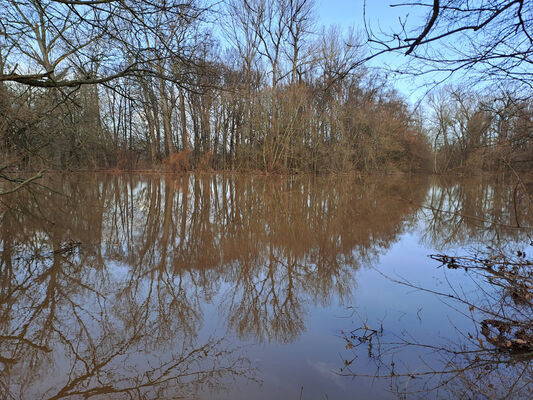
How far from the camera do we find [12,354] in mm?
2434

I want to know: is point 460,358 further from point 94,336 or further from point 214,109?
point 214,109

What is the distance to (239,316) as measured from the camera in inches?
123

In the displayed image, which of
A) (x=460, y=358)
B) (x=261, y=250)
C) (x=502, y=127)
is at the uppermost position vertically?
(x=502, y=127)

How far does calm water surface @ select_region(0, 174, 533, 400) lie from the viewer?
218cm

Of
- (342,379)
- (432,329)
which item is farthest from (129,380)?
(432,329)

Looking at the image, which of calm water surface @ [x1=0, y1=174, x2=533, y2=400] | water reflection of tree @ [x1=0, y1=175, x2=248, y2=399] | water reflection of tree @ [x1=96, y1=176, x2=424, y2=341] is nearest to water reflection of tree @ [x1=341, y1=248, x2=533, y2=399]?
calm water surface @ [x1=0, y1=174, x2=533, y2=400]

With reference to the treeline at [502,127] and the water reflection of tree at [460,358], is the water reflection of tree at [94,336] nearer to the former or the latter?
the water reflection of tree at [460,358]

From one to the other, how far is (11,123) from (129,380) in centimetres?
510

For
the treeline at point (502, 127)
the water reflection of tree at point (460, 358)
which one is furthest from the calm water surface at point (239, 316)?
the treeline at point (502, 127)

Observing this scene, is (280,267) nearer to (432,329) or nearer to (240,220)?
(432,329)

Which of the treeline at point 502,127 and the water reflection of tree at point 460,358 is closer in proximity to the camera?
the water reflection of tree at point 460,358

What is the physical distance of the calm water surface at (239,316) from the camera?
2182 millimetres

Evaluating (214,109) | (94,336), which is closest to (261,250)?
(94,336)

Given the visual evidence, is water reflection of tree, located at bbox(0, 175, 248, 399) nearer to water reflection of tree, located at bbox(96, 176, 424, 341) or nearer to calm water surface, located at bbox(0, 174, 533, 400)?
calm water surface, located at bbox(0, 174, 533, 400)
